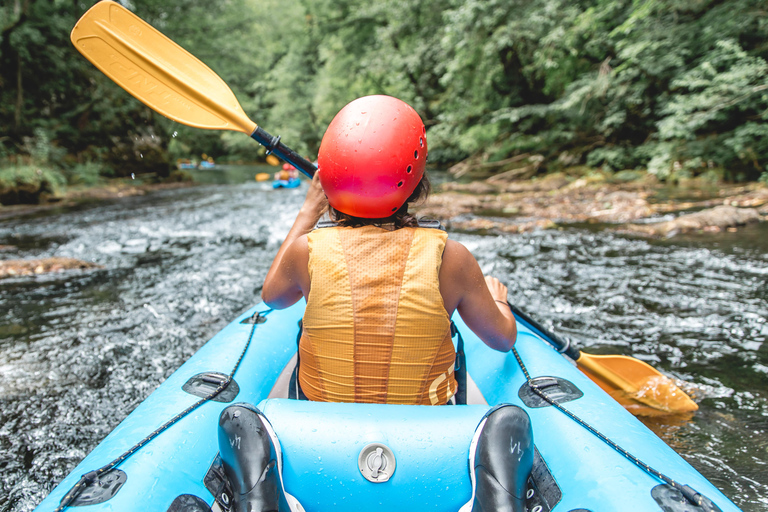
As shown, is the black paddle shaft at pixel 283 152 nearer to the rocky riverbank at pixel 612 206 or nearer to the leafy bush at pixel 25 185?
the rocky riverbank at pixel 612 206

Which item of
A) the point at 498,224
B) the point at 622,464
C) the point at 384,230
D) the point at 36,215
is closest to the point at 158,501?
the point at 384,230

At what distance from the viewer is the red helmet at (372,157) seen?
1084 millimetres

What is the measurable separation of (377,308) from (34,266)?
4643 mm

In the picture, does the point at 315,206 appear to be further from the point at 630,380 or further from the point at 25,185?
the point at 25,185

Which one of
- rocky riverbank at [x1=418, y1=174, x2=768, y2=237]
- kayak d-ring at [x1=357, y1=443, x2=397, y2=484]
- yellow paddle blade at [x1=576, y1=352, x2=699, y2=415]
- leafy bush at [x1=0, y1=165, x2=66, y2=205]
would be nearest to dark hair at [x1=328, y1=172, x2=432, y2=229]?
kayak d-ring at [x1=357, y1=443, x2=397, y2=484]

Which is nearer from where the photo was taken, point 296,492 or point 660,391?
point 296,492

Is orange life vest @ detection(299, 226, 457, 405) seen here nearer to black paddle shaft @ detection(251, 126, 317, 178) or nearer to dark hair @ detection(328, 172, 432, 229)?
dark hair @ detection(328, 172, 432, 229)

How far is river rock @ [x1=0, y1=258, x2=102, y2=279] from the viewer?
13.7ft

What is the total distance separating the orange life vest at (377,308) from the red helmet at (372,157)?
0.08m

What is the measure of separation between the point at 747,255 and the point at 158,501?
5182mm

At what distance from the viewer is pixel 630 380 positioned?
86.0 inches

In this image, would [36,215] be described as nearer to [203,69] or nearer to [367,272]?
[203,69]

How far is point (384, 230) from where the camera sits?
112cm

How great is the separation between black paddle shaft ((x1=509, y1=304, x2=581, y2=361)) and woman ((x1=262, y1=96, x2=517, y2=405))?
0.91 m
